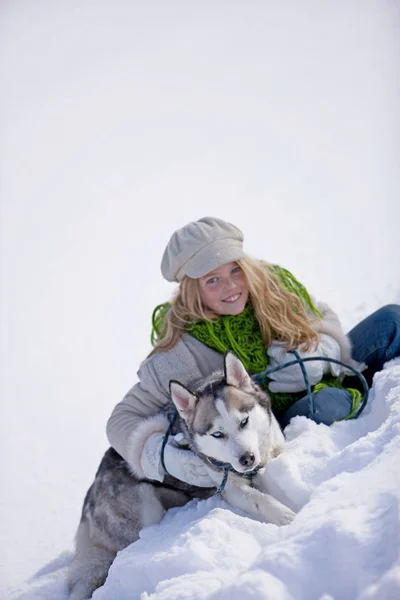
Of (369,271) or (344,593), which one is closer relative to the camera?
(344,593)

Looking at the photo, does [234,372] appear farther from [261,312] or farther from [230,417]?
[261,312]

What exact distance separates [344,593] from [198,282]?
Result: 7.62 ft

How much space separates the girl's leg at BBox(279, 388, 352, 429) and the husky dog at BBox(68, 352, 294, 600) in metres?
0.29

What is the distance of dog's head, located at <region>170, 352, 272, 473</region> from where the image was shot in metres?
2.62

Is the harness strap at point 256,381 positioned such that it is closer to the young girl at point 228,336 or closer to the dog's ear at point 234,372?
the young girl at point 228,336

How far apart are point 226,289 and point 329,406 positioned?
1040 millimetres

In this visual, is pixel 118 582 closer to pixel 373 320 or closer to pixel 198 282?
pixel 198 282

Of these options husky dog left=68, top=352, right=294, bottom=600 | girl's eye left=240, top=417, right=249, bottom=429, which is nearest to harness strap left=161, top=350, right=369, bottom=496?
husky dog left=68, top=352, right=294, bottom=600

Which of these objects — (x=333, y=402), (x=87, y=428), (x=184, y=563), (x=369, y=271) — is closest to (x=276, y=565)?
(x=184, y=563)

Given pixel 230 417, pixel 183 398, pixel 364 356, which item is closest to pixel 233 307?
pixel 183 398

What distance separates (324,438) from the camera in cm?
273

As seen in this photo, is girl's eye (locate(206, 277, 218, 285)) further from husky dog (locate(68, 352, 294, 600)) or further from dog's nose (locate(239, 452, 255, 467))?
dog's nose (locate(239, 452, 255, 467))

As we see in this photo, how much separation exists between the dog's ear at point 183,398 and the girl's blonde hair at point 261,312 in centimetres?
65

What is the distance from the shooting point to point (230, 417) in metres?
2.74
